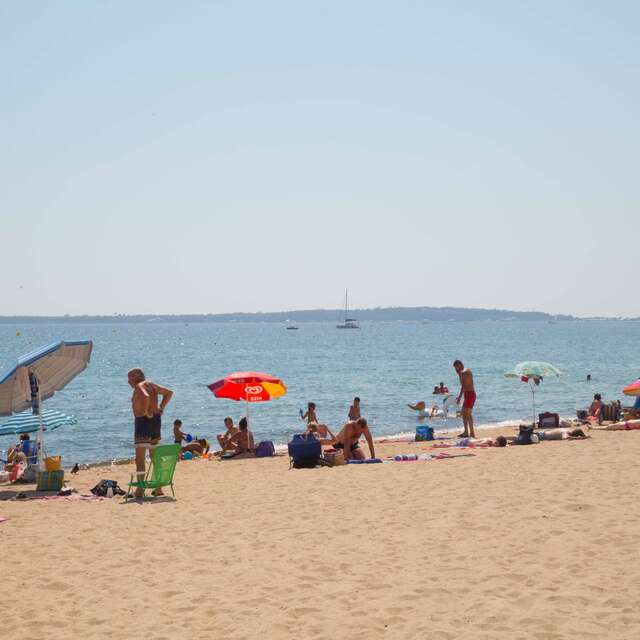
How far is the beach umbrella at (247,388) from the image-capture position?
1669cm

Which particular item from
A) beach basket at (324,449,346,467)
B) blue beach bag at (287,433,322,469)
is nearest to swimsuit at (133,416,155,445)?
blue beach bag at (287,433,322,469)

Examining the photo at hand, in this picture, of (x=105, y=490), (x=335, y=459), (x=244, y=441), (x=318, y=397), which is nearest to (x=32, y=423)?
(x=105, y=490)

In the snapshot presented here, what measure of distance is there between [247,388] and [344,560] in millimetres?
9545

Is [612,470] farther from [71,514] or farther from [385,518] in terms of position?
[71,514]

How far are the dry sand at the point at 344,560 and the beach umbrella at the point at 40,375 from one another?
2.11 m

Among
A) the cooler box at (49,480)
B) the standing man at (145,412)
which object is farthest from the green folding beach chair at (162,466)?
the cooler box at (49,480)

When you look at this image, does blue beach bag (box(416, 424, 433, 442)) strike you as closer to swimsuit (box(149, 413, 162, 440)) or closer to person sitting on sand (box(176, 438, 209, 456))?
person sitting on sand (box(176, 438, 209, 456))

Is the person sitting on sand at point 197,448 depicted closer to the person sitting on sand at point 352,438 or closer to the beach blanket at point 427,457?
the person sitting on sand at point 352,438

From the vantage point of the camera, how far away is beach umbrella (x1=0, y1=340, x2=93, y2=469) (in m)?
12.2

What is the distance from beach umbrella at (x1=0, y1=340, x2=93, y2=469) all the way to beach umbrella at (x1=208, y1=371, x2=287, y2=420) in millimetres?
4139

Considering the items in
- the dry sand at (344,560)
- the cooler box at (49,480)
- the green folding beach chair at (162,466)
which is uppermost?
the green folding beach chair at (162,466)

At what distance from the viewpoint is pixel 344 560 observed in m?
7.39

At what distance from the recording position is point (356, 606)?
6.17 m

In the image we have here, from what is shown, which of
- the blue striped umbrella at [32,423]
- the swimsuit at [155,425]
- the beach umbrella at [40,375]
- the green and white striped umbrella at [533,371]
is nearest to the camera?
the swimsuit at [155,425]
